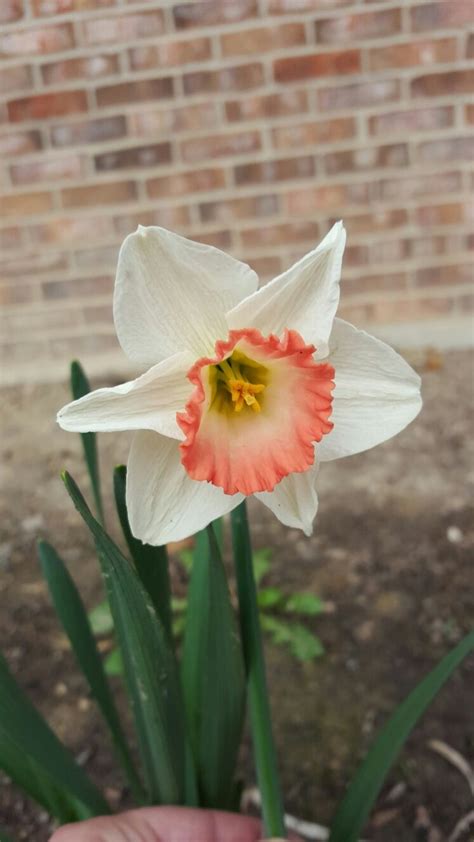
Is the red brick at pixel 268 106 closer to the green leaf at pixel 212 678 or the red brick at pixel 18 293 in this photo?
the red brick at pixel 18 293

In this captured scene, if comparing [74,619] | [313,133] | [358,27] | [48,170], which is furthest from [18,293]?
[74,619]

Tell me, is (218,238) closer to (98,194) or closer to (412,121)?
(98,194)

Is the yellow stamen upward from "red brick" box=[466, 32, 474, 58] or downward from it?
downward

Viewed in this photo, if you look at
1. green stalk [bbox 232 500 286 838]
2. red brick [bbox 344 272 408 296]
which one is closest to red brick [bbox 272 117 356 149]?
red brick [bbox 344 272 408 296]

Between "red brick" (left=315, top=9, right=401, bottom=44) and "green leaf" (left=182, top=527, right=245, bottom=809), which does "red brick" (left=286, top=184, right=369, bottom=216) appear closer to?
"red brick" (left=315, top=9, right=401, bottom=44)

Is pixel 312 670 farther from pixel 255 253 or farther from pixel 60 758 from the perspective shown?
pixel 255 253

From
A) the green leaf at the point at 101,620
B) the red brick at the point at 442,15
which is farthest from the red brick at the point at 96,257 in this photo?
the green leaf at the point at 101,620
